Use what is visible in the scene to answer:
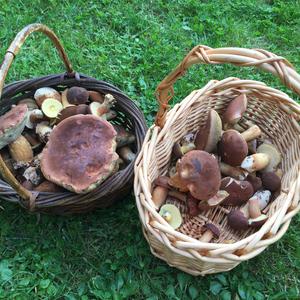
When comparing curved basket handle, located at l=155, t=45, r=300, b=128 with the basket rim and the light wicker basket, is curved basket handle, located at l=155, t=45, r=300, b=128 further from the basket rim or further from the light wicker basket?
the basket rim

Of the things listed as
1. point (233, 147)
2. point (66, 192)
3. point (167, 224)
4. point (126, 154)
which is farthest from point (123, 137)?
point (167, 224)

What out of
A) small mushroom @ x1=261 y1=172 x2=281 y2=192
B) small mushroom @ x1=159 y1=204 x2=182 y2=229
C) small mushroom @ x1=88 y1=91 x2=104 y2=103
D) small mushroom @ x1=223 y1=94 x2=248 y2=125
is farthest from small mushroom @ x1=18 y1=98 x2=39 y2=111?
small mushroom @ x1=261 y1=172 x2=281 y2=192

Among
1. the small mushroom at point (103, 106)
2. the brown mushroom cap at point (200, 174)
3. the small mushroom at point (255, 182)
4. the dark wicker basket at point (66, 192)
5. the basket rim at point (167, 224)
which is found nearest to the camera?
the basket rim at point (167, 224)

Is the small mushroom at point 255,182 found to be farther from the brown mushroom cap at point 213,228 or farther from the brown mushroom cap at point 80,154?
the brown mushroom cap at point 80,154

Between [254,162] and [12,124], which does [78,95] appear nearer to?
[12,124]

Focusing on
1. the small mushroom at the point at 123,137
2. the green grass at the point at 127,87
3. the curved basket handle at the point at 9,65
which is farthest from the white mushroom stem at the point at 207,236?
the curved basket handle at the point at 9,65

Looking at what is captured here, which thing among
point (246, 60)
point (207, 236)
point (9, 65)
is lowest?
point (207, 236)

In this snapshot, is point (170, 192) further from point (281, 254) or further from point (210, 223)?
point (281, 254)
